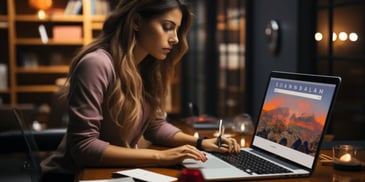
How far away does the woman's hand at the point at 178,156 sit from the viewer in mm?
1497

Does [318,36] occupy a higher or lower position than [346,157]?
higher

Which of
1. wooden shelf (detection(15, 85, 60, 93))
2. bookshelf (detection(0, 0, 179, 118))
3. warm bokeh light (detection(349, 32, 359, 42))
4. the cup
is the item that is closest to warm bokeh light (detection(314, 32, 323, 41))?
warm bokeh light (detection(349, 32, 359, 42))

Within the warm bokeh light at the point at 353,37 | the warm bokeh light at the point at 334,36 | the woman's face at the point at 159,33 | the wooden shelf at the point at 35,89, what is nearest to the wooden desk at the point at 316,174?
the woman's face at the point at 159,33

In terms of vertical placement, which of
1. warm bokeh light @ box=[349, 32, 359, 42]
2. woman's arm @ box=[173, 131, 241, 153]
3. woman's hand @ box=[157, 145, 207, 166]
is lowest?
woman's arm @ box=[173, 131, 241, 153]

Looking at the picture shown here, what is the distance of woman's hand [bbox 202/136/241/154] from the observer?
1713 millimetres

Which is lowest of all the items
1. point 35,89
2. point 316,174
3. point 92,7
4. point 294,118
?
point 35,89

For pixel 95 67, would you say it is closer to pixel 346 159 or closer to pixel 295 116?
pixel 295 116

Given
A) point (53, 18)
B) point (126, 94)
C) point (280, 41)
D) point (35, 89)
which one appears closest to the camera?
point (126, 94)

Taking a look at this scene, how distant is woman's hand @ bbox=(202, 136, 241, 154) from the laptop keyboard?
0.02 meters

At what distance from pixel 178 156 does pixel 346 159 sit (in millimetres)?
469

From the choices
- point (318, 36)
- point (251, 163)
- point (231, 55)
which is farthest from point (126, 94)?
point (231, 55)

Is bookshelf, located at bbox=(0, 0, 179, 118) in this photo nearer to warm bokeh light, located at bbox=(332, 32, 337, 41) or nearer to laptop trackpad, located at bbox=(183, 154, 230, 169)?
warm bokeh light, located at bbox=(332, 32, 337, 41)

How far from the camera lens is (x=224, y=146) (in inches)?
68.0

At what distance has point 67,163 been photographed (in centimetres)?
182
